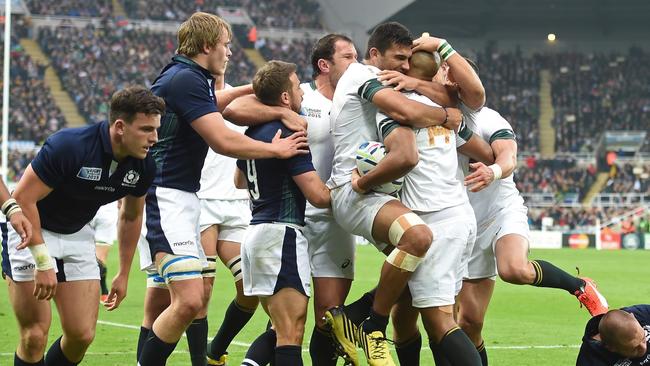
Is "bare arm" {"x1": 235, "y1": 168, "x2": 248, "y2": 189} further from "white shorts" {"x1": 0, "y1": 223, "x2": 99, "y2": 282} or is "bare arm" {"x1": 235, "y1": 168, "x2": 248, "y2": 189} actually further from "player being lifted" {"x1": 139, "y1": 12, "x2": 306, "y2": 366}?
"white shorts" {"x1": 0, "y1": 223, "x2": 99, "y2": 282}

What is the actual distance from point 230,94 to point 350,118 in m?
1.22

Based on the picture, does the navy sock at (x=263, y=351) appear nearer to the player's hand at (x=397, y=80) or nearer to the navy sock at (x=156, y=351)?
the navy sock at (x=156, y=351)

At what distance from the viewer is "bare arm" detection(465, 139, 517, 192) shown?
22.8ft

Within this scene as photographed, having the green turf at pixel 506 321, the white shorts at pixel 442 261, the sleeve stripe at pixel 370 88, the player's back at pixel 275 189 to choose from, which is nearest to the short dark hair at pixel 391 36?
the sleeve stripe at pixel 370 88

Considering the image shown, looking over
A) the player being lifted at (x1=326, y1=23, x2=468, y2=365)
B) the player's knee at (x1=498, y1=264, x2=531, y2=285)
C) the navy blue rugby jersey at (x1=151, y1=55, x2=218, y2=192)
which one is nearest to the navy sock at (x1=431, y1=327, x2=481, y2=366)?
the player being lifted at (x1=326, y1=23, x2=468, y2=365)

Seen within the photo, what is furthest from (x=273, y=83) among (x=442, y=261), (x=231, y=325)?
(x=231, y=325)

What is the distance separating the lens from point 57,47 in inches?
1793

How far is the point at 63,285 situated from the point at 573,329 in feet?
25.3

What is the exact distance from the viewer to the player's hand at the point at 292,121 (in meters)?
6.80

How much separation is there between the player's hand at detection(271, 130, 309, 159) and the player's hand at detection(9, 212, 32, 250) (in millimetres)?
1592

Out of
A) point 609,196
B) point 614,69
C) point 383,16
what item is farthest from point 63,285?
point 614,69

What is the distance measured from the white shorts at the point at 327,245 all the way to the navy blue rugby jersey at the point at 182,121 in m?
0.89

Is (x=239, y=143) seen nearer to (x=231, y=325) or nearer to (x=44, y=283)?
(x=44, y=283)

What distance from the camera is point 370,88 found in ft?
22.1
